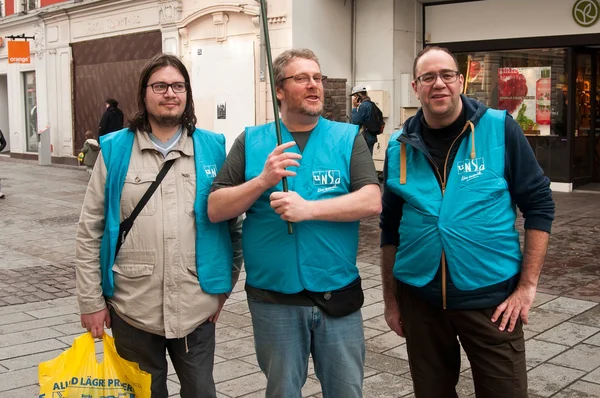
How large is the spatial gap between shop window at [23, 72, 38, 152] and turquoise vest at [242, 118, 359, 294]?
22.6 m

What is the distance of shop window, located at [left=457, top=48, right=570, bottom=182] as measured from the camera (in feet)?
45.0

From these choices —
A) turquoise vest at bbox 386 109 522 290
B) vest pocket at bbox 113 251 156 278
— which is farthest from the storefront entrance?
vest pocket at bbox 113 251 156 278

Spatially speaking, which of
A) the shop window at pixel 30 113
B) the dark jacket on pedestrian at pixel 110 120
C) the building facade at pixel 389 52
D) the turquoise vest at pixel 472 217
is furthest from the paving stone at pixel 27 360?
the shop window at pixel 30 113

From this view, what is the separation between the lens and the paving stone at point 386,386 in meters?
4.65

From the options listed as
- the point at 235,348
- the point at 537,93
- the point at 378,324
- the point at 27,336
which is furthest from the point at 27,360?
the point at 537,93

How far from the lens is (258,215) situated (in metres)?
3.16

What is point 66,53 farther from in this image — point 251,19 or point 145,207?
point 145,207

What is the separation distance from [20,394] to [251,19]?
12.3m

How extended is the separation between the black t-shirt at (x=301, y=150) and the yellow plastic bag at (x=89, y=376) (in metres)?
0.58

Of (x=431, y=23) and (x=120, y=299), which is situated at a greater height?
(x=431, y=23)

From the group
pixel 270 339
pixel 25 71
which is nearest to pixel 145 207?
pixel 270 339

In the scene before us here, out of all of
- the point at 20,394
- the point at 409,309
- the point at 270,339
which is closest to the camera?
the point at 270,339

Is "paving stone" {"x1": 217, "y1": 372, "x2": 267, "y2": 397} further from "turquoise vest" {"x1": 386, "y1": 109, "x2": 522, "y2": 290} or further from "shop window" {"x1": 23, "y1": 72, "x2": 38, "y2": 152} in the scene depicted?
"shop window" {"x1": 23, "y1": 72, "x2": 38, "y2": 152}

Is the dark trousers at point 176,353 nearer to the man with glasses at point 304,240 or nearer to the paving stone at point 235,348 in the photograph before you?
the man with glasses at point 304,240
